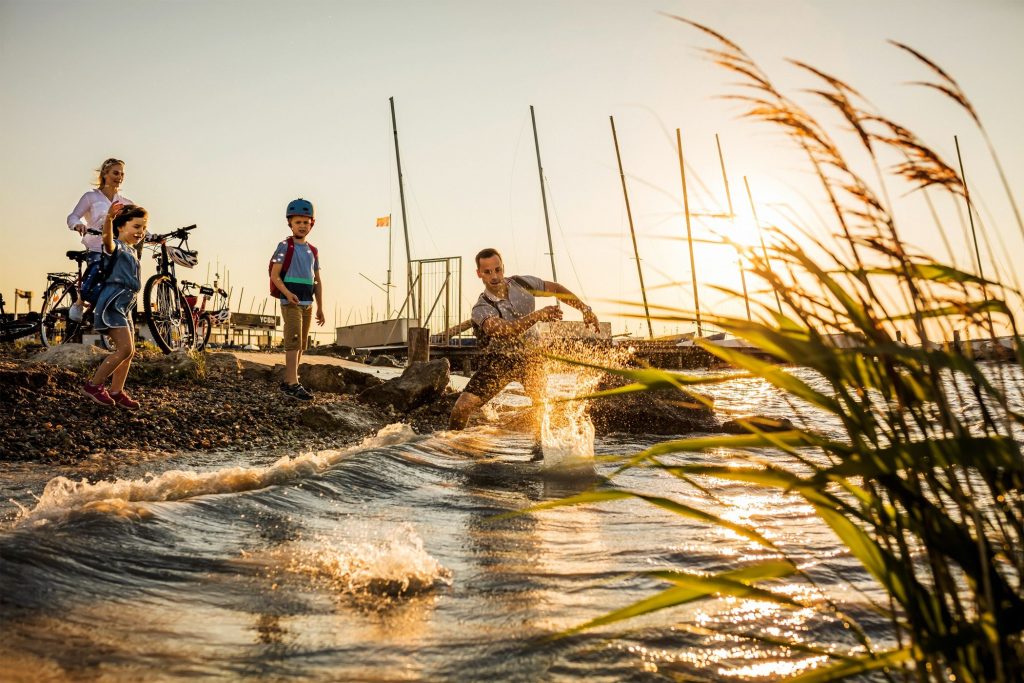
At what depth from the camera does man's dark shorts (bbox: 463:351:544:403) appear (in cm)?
709

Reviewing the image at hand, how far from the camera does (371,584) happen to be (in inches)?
113

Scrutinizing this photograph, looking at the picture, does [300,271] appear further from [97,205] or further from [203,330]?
[203,330]

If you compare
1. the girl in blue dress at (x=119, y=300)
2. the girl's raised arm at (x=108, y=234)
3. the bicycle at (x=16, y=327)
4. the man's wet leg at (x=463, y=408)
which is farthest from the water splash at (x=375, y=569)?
the bicycle at (x=16, y=327)

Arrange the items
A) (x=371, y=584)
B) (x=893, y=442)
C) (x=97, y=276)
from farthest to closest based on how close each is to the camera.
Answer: (x=97, y=276)
(x=371, y=584)
(x=893, y=442)

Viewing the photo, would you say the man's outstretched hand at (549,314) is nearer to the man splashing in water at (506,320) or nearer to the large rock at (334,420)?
the man splashing in water at (506,320)

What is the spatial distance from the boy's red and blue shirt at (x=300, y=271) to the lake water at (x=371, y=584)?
4.57 m

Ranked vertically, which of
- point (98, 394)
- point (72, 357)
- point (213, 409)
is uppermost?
point (72, 357)

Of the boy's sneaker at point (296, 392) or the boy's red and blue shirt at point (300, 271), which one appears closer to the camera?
the boy's red and blue shirt at point (300, 271)

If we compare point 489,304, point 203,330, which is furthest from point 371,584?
point 203,330

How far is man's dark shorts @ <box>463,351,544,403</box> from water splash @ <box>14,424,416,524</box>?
1746 millimetres

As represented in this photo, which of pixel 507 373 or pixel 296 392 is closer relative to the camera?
pixel 507 373

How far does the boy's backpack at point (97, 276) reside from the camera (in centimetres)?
758

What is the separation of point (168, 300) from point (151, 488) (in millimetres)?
7485

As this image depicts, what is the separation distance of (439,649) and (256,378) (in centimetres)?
1008
